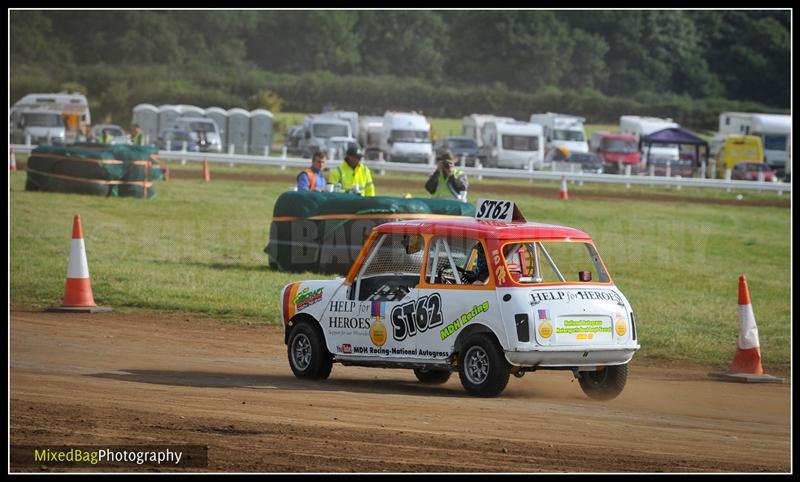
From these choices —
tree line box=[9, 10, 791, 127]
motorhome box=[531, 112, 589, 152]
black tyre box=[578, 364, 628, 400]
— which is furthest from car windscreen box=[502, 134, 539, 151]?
black tyre box=[578, 364, 628, 400]

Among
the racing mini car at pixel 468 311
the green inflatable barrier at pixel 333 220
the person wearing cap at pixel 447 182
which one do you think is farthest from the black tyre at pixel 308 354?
the person wearing cap at pixel 447 182

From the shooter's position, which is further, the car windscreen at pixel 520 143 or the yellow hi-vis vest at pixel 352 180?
the car windscreen at pixel 520 143

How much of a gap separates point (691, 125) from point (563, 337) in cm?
8129

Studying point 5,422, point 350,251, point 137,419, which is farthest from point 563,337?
point 350,251

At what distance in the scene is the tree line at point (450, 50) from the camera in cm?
9100

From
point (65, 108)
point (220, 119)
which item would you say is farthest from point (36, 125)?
point (220, 119)

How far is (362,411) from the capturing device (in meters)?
10.6

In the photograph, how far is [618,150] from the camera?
2502 inches

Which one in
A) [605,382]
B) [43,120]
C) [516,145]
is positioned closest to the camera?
[605,382]

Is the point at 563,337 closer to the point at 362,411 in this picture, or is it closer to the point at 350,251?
the point at 362,411

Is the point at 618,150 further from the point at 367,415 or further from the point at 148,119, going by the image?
the point at 367,415

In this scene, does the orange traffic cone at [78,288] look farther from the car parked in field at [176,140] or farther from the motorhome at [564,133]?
the motorhome at [564,133]

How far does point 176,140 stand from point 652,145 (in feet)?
71.8

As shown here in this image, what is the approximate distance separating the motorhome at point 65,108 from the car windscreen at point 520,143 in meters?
20.3
